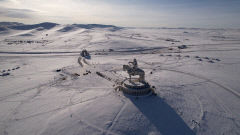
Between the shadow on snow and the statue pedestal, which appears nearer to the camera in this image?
the shadow on snow

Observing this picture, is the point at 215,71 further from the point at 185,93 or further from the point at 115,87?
the point at 115,87

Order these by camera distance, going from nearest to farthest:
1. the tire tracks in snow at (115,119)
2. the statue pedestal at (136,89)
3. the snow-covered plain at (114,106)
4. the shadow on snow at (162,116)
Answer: the tire tracks in snow at (115,119) < the shadow on snow at (162,116) < the snow-covered plain at (114,106) < the statue pedestal at (136,89)

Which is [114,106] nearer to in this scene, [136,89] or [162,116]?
[136,89]

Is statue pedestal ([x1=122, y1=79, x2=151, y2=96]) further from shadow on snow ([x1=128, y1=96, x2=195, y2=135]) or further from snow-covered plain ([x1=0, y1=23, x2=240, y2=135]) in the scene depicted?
shadow on snow ([x1=128, y1=96, x2=195, y2=135])

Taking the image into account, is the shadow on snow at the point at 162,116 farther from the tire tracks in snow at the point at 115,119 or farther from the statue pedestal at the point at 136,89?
the tire tracks in snow at the point at 115,119

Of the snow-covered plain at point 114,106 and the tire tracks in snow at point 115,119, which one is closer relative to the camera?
the tire tracks in snow at point 115,119

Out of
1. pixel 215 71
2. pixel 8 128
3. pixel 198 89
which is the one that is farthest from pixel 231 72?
pixel 8 128

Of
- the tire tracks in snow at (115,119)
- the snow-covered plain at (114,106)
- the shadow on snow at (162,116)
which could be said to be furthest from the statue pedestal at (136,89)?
the tire tracks in snow at (115,119)

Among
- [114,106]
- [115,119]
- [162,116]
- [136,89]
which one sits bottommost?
[115,119]

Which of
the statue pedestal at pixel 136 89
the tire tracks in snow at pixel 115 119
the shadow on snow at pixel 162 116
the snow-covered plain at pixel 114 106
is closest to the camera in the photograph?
the tire tracks in snow at pixel 115 119

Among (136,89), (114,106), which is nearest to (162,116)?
(136,89)

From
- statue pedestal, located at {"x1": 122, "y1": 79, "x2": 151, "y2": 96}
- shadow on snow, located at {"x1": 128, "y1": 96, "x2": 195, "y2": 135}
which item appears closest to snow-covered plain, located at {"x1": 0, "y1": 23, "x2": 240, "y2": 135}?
shadow on snow, located at {"x1": 128, "y1": 96, "x2": 195, "y2": 135}
